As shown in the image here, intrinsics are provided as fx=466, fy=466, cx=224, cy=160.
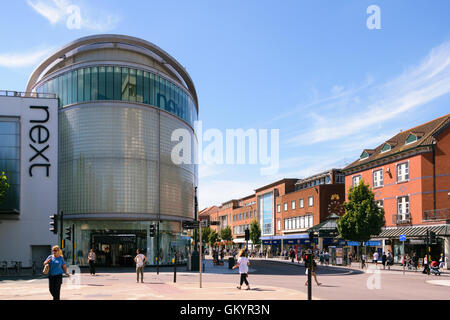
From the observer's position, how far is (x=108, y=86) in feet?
147

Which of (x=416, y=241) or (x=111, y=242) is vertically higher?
(x=416, y=241)

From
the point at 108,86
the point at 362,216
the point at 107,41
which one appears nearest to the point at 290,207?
the point at 362,216

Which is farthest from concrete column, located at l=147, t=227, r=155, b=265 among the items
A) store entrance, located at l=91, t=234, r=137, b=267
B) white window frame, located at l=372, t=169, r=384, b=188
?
white window frame, located at l=372, t=169, r=384, b=188

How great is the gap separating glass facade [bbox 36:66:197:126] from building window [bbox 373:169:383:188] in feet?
76.7

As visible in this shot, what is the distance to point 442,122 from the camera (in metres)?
43.2

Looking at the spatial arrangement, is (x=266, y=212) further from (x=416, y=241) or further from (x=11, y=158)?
(x=11, y=158)

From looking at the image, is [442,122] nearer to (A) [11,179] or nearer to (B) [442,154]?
(B) [442,154]

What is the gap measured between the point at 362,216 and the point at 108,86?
27.0m

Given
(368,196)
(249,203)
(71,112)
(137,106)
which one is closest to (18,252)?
(71,112)

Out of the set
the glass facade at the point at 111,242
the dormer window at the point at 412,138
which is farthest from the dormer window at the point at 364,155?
the glass facade at the point at 111,242

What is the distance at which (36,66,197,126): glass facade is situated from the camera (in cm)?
4466
